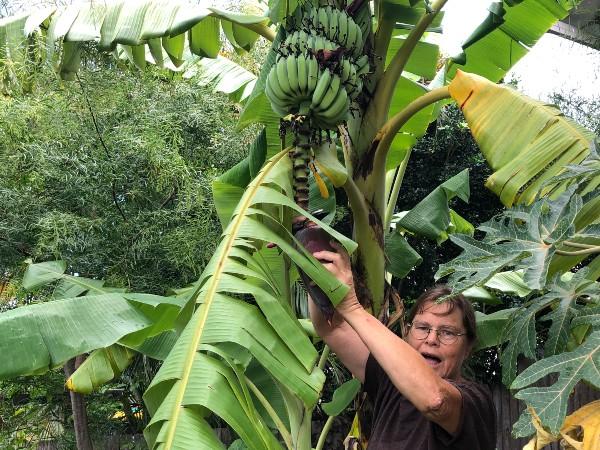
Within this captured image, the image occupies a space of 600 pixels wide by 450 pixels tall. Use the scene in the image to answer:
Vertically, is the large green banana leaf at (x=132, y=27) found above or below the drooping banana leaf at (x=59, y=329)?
above

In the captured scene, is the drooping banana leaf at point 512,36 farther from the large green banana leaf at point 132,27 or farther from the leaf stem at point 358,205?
the large green banana leaf at point 132,27

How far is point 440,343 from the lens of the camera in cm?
184

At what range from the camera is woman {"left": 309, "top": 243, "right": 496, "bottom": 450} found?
1517mm

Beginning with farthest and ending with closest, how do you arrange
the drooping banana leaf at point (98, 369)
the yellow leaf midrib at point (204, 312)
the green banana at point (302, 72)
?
1. the drooping banana leaf at point (98, 369)
2. the green banana at point (302, 72)
3. the yellow leaf midrib at point (204, 312)

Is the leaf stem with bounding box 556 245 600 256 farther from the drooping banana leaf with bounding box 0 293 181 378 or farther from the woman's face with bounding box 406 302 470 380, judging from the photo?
the drooping banana leaf with bounding box 0 293 181 378

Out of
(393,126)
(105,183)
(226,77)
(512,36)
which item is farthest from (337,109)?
(105,183)

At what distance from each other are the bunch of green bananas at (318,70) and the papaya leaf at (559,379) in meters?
0.83

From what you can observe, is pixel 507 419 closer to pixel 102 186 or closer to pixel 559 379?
pixel 102 186

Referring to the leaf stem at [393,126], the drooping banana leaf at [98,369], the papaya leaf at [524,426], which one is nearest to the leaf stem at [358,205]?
the leaf stem at [393,126]

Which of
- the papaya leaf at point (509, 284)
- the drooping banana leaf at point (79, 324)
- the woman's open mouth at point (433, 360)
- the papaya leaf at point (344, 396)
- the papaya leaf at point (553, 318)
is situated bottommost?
the papaya leaf at point (344, 396)

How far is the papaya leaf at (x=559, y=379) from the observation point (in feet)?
4.39

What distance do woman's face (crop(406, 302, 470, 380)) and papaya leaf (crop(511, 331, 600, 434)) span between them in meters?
0.39

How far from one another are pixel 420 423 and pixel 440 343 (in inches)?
9.0

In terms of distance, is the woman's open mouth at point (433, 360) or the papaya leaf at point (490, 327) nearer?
the woman's open mouth at point (433, 360)
